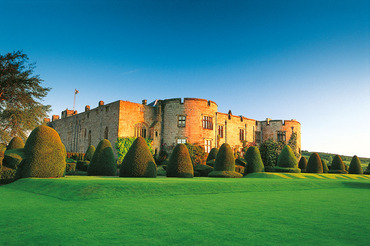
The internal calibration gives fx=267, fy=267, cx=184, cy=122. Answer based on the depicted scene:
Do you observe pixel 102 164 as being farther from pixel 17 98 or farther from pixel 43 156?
pixel 17 98

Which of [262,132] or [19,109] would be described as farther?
[262,132]

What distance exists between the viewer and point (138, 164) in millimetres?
15688

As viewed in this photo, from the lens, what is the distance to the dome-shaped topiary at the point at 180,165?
1791 cm

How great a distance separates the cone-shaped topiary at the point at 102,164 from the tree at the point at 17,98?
47.4 ft

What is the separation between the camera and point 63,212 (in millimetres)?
5980

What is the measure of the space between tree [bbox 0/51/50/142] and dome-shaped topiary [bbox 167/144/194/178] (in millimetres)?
17617

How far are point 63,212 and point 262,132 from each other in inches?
1688

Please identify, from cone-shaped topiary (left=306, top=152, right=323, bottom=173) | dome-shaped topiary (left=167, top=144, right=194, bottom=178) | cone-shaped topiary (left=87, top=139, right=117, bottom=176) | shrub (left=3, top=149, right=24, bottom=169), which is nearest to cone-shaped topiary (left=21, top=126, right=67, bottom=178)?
shrub (left=3, top=149, right=24, bottom=169)

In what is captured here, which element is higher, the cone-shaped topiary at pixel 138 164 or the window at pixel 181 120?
the window at pixel 181 120

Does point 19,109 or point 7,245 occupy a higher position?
point 19,109

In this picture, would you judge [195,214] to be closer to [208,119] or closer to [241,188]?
[241,188]

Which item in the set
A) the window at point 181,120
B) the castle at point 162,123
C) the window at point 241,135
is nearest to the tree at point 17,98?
the castle at point 162,123

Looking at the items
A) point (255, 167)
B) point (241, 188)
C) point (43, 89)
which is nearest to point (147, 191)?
point (241, 188)

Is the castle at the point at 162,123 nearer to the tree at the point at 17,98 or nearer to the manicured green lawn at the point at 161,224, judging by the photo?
the tree at the point at 17,98
